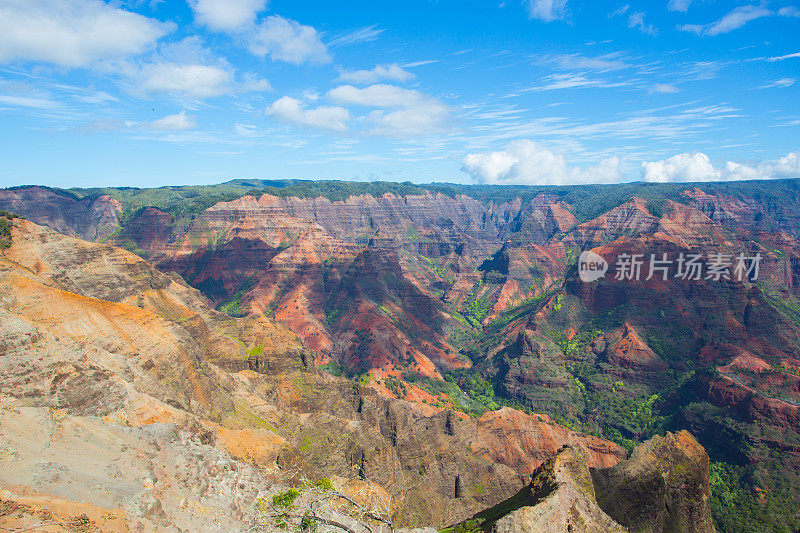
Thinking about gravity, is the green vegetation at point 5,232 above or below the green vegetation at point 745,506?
above

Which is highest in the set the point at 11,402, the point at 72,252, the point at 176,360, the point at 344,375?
the point at 72,252

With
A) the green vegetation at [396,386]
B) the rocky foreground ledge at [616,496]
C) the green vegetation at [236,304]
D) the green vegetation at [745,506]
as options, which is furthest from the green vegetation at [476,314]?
the rocky foreground ledge at [616,496]

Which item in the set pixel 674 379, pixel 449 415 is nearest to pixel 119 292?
pixel 449 415

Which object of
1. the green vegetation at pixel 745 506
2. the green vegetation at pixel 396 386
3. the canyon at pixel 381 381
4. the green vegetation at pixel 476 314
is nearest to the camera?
the canyon at pixel 381 381

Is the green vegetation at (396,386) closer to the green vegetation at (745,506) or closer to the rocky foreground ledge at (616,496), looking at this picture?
the green vegetation at (745,506)

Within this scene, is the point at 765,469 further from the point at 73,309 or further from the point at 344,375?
the point at 73,309

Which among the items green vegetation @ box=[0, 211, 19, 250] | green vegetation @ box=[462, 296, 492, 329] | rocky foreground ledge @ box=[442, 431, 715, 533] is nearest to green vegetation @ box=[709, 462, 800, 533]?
rocky foreground ledge @ box=[442, 431, 715, 533]

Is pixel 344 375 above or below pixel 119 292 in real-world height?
below

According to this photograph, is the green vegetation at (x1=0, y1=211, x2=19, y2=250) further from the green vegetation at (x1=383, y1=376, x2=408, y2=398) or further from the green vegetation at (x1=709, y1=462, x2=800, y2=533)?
the green vegetation at (x1=709, y1=462, x2=800, y2=533)

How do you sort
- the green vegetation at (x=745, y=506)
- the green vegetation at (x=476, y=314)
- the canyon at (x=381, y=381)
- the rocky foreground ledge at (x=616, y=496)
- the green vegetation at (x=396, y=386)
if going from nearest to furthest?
the rocky foreground ledge at (x=616, y=496), the canyon at (x=381, y=381), the green vegetation at (x=745, y=506), the green vegetation at (x=396, y=386), the green vegetation at (x=476, y=314)

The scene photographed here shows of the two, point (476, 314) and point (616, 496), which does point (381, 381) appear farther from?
point (476, 314)

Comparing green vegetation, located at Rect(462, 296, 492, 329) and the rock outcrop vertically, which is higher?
the rock outcrop
